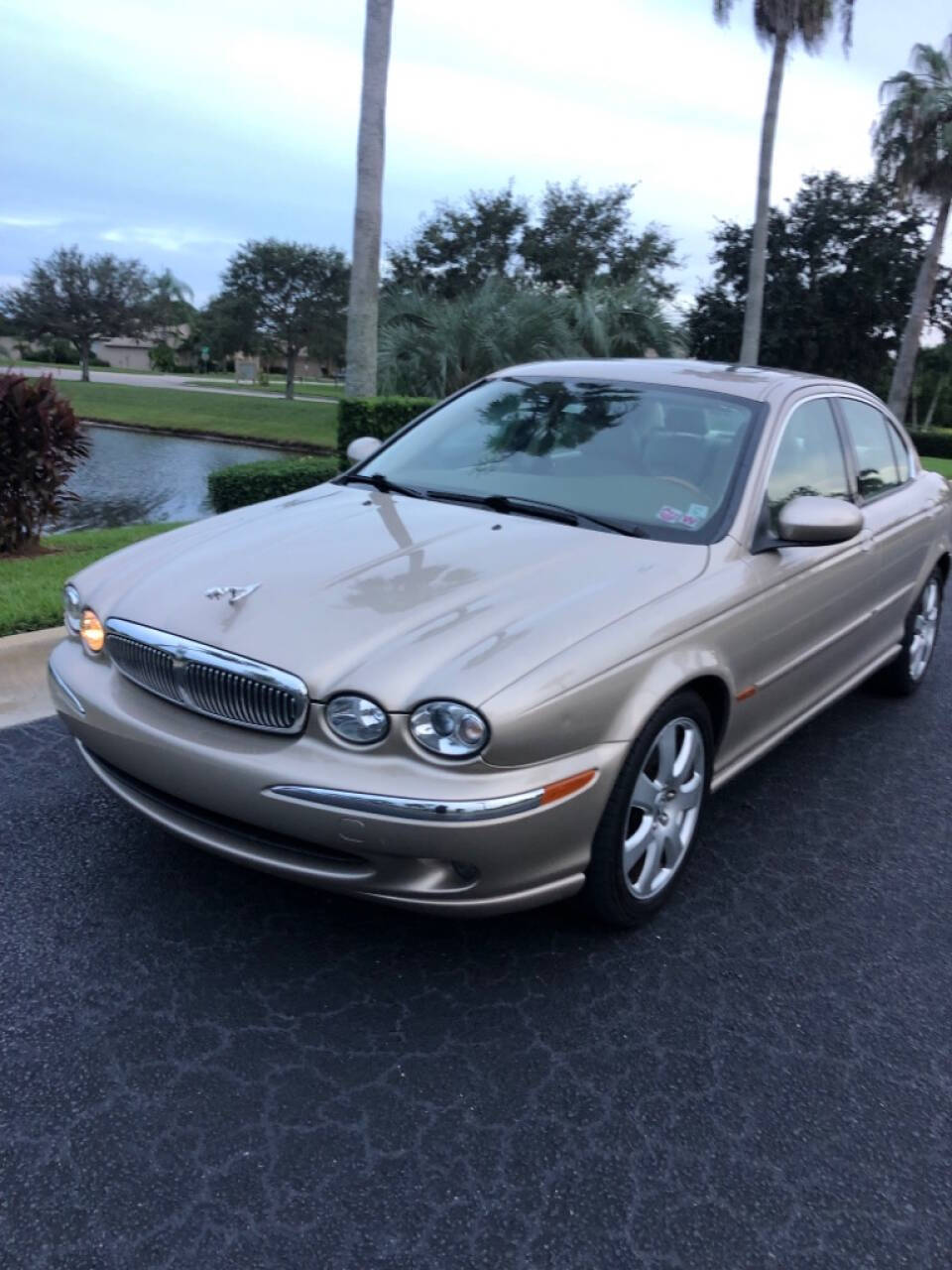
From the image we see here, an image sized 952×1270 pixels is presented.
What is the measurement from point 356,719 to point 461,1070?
2.94 ft

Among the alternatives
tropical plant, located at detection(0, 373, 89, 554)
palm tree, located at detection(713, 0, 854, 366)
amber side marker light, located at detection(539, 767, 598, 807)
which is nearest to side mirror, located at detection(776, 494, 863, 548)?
amber side marker light, located at detection(539, 767, 598, 807)

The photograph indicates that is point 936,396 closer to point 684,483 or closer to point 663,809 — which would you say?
point 684,483

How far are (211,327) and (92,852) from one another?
1625 inches

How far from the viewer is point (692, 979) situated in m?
2.98

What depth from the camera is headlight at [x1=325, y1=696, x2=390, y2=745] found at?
2588mm

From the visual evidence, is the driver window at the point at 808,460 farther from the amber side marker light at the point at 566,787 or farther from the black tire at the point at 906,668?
the amber side marker light at the point at 566,787

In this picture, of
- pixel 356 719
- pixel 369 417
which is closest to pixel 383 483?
pixel 356 719

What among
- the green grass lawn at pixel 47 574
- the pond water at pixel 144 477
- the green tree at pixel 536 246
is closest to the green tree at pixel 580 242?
the green tree at pixel 536 246

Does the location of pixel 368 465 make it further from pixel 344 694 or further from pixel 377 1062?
pixel 377 1062

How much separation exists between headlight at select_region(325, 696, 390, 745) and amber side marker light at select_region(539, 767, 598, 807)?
431 mm

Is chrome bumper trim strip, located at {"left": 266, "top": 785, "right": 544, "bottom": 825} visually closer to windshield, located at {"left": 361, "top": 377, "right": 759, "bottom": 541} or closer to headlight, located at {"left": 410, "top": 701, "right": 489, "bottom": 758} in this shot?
headlight, located at {"left": 410, "top": 701, "right": 489, "bottom": 758}

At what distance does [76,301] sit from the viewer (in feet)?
162

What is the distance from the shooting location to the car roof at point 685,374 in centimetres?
406

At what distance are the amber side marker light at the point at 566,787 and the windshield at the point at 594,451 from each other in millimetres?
1071
